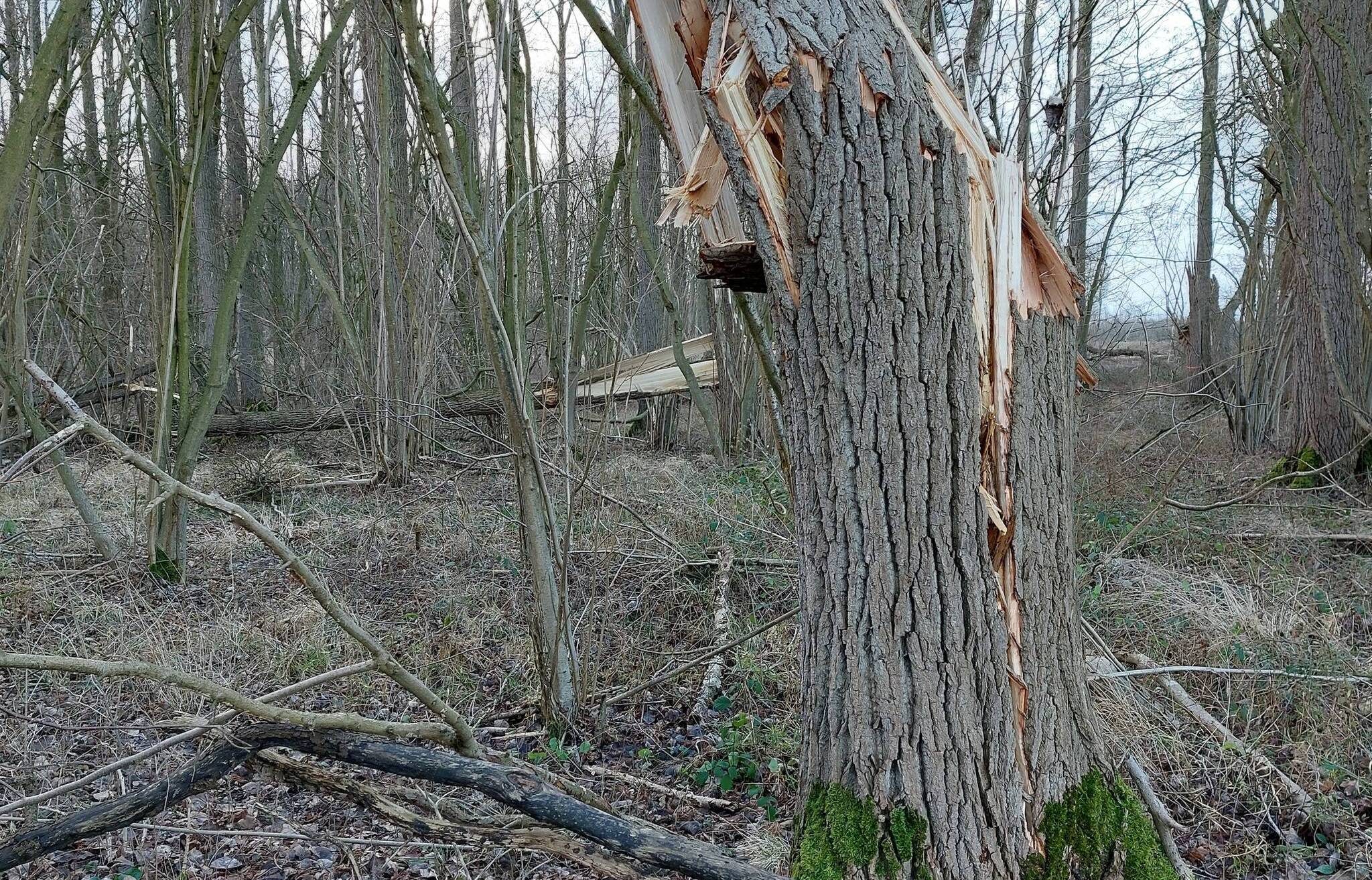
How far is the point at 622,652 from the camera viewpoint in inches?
172

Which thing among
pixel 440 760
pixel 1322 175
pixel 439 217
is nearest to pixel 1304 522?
pixel 1322 175

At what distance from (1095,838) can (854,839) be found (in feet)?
1.82

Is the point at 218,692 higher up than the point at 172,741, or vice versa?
the point at 218,692

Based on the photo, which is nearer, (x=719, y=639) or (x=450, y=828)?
(x=450, y=828)

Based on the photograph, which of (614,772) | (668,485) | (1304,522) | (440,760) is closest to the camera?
(440,760)

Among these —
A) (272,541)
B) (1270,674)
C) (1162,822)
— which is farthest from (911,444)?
(1270,674)

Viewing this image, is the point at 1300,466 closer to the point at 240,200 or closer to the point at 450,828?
the point at 450,828

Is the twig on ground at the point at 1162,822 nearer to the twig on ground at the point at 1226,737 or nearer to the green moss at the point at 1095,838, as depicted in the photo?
the green moss at the point at 1095,838

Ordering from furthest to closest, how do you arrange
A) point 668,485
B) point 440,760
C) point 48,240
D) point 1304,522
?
1. point 48,240
2. point 668,485
3. point 1304,522
4. point 440,760

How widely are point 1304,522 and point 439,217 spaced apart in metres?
6.48

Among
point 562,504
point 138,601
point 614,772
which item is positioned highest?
point 562,504

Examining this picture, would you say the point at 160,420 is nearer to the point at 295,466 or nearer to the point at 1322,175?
the point at 295,466

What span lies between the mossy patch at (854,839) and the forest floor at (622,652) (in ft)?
1.72

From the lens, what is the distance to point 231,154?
1162cm
